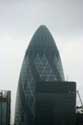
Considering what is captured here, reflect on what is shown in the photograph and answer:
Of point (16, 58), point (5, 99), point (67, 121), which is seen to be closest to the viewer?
point (67, 121)

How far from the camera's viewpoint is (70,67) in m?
3.25

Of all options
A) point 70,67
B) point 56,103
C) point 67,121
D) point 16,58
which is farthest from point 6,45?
point 67,121

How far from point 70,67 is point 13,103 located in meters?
0.91

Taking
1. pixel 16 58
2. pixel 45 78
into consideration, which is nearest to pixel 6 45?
pixel 16 58

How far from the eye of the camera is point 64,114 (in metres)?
2.55

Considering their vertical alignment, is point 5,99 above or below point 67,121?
above

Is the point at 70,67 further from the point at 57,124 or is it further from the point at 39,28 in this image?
the point at 57,124

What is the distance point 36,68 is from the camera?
3.12m

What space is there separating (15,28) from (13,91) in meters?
0.86

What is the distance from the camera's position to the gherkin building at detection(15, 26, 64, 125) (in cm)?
305

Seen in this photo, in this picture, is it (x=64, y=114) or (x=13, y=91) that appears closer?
(x=64, y=114)

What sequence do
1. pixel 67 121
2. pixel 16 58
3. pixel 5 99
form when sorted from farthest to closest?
pixel 16 58 → pixel 5 99 → pixel 67 121

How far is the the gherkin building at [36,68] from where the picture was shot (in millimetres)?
3049

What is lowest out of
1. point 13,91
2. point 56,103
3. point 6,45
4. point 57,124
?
point 57,124
